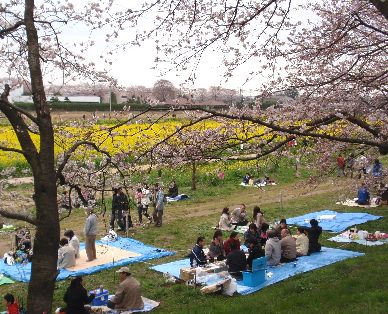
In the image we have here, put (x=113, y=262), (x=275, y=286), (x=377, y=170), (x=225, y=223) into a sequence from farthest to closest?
(x=225, y=223), (x=377, y=170), (x=113, y=262), (x=275, y=286)

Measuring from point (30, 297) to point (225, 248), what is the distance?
577 centimetres

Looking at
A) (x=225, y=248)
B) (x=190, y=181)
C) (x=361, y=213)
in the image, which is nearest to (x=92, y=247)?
(x=225, y=248)

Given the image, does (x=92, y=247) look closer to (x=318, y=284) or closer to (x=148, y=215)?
(x=148, y=215)

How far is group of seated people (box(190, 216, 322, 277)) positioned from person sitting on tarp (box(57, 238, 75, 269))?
297cm

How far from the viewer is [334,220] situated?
1559 cm

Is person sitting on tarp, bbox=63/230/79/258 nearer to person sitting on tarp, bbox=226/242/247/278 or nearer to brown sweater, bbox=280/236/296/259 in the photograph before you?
person sitting on tarp, bbox=226/242/247/278

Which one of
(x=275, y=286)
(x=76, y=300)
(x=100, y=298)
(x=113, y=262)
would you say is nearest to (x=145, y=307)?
(x=100, y=298)

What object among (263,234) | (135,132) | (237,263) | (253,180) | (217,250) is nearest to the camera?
(135,132)

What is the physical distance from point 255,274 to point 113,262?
3.84 metres

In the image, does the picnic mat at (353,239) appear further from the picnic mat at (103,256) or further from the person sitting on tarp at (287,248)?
the picnic mat at (103,256)

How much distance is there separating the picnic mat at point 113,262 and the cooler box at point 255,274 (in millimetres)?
3189

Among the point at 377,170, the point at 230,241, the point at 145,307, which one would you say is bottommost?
the point at 145,307

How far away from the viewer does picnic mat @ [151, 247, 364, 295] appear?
1002cm

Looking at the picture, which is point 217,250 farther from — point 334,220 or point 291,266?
point 334,220
